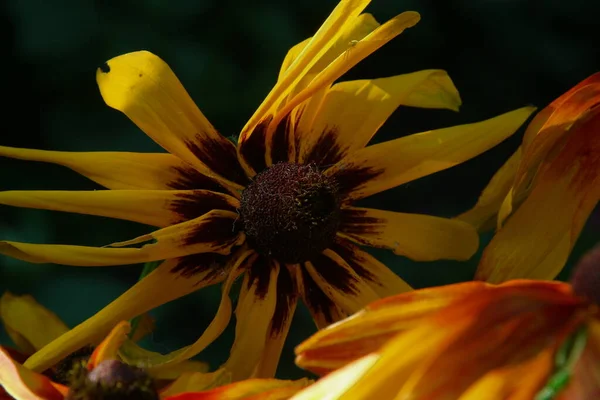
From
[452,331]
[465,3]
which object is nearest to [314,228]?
[452,331]

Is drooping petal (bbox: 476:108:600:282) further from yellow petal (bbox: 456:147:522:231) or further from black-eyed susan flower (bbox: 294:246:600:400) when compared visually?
black-eyed susan flower (bbox: 294:246:600:400)

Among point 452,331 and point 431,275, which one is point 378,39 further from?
point 431,275

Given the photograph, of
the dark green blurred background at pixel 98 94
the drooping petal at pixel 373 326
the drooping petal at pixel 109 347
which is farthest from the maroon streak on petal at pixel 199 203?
the dark green blurred background at pixel 98 94

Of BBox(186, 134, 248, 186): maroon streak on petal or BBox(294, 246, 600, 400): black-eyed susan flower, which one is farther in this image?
BBox(186, 134, 248, 186): maroon streak on petal

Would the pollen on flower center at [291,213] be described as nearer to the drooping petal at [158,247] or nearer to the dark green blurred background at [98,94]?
the drooping petal at [158,247]

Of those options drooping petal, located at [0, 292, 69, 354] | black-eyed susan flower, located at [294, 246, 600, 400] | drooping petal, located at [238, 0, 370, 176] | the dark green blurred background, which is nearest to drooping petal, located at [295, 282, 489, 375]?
black-eyed susan flower, located at [294, 246, 600, 400]

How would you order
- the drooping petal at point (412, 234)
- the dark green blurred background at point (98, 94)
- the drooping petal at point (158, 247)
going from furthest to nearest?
the dark green blurred background at point (98, 94) < the drooping petal at point (412, 234) < the drooping petal at point (158, 247)
